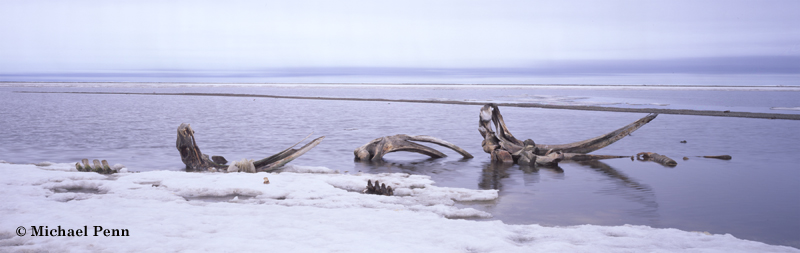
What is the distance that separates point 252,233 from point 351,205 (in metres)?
2.09

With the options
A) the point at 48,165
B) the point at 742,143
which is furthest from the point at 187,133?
the point at 742,143

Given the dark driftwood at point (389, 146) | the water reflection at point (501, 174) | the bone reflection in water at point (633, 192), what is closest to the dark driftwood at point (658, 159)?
the bone reflection in water at point (633, 192)

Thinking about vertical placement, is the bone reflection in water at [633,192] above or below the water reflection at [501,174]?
above

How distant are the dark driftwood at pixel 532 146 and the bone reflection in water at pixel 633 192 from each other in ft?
3.38

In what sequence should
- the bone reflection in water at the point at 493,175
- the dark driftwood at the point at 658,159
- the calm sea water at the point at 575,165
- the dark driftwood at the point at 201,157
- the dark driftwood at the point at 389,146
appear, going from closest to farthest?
the calm sea water at the point at 575,165 < the bone reflection in water at the point at 493,175 < the dark driftwood at the point at 201,157 < the dark driftwood at the point at 658,159 < the dark driftwood at the point at 389,146

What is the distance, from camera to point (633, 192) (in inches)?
404

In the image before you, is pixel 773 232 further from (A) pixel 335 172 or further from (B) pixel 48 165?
(B) pixel 48 165

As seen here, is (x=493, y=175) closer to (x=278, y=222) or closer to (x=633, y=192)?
(x=633, y=192)

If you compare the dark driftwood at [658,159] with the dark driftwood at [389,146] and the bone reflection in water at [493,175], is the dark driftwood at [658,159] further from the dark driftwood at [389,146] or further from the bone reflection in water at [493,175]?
the dark driftwood at [389,146]

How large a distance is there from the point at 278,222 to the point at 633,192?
6.84 m

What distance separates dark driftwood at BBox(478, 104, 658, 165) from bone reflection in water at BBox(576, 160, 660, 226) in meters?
1.03

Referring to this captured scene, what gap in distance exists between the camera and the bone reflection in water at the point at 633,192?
8.39 m

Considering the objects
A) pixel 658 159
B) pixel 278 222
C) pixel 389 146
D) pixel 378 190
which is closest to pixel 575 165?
pixel 658 159

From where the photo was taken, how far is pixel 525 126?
91.0ft
